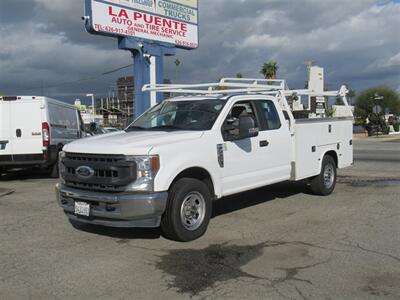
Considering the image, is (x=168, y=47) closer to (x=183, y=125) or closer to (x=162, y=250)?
(x=183, y=125)

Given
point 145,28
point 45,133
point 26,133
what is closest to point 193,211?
point 45,133

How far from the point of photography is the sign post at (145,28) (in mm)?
16875

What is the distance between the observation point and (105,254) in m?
6.16

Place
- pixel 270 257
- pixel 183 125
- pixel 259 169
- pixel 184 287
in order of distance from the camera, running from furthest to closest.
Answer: pixel 259 169 < pixel 183 125 < pixel 270 257 < pixel 184 287

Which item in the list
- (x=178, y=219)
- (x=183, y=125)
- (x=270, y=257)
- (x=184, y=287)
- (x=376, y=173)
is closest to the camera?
(x=184, y=287)

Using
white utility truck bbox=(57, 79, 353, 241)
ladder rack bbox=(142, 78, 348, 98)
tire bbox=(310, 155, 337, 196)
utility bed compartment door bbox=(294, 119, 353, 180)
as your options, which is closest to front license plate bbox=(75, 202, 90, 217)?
white utility truck bbox=(57, 79, 353, 241)

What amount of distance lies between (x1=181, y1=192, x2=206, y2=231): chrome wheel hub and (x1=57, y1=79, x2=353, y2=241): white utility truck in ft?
0.04

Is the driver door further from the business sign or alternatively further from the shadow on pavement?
the business sign

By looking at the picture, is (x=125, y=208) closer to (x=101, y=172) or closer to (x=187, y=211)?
(x=101, y=172)

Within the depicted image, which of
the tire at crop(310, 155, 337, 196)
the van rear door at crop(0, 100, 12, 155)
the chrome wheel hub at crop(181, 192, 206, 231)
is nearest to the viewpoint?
the chrome wheel hub at crop(181, 192, 206, 231)

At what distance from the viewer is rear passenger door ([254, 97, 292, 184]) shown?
27.0 feet

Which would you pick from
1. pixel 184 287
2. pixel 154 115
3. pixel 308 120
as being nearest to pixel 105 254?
pixel 184 287

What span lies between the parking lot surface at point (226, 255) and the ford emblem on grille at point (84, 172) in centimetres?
91

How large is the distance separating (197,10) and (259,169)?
46.6 feet
